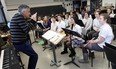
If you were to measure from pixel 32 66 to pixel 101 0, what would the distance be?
30.2 feet

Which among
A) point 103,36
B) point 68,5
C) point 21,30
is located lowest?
point 68,5

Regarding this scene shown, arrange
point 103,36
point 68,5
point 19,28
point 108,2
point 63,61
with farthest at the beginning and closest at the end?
point 68,5 < point 108,2 < point 63,61 < point 103,36 < point 19,28

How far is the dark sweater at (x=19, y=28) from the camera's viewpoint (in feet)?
10.6

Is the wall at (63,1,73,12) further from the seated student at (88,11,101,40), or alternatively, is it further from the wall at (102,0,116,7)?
the seated student at (88,11,101,40)

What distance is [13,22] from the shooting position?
10.7ft

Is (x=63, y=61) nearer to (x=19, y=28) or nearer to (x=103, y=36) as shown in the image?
(x=103, y=36)

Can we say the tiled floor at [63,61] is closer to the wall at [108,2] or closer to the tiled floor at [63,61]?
the tiled floor at [63,61]

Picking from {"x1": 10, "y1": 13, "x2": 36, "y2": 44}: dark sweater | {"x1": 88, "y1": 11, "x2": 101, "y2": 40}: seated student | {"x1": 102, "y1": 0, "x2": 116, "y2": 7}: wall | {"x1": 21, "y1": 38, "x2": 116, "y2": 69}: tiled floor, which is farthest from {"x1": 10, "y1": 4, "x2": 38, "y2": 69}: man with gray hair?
{"x1": 102, "y1": 0, "x2": 116, "y2": 7}: wall

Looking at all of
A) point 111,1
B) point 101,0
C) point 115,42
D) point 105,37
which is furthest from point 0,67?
point 101,0

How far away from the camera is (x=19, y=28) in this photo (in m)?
3.26

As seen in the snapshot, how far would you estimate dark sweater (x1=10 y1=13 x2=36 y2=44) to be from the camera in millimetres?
3217

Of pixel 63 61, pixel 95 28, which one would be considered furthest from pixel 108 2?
pixel 63 61

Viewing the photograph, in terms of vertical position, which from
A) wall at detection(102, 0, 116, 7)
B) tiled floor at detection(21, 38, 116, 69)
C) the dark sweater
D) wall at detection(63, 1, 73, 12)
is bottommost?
tiled floor at detection(21, 38, 116, 69)

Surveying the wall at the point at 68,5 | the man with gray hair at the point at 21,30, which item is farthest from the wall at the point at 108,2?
the man with gray hair at the point at 21,30
